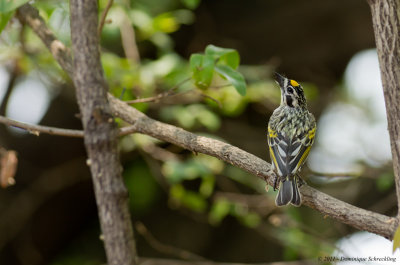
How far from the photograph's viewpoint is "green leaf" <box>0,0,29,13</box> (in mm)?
2375

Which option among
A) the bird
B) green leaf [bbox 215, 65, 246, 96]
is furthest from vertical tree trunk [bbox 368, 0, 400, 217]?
green leaf [bbox 215, 65, 246, 96]

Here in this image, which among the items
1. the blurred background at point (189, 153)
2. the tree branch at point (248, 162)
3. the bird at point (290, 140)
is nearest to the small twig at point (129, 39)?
the blurred background at point (189, 153)

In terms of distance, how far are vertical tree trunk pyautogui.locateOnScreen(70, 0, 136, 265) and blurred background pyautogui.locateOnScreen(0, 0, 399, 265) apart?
49.3 inches

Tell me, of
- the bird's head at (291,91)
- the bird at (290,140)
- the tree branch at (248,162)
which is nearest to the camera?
the tree branch at (248,162)

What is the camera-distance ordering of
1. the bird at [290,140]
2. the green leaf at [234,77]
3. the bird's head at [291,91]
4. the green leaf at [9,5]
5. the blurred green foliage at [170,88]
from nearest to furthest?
the green leaf at [9,5] → the green leaf at [234,77] → the bird at [290,140] → the bird's head at [291,91] → the blurred green foliage at [170,88]

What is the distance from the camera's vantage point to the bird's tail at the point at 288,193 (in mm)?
2590

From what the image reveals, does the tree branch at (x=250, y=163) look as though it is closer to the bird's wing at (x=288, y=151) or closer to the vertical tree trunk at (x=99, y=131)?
the vertical tree trunk at (x=99, y=131)

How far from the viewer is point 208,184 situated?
14.1ft

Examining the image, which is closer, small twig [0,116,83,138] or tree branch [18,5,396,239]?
tree branch [18,5,396,239]

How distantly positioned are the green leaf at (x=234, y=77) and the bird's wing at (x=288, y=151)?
554 millimetres

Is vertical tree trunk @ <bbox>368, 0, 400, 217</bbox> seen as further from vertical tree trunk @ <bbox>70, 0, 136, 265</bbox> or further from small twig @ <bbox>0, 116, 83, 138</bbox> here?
small twig @ <bbox>0, 116, 83, 138</bbox>

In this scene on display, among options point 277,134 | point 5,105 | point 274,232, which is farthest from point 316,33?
point 5,105

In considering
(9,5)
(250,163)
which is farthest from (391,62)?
(9,5)

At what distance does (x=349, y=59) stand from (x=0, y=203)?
164 inches
